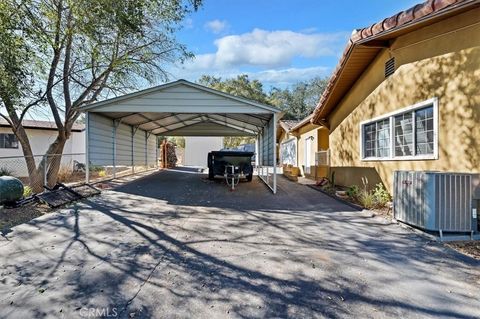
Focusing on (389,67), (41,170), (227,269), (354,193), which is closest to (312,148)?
(354,193)

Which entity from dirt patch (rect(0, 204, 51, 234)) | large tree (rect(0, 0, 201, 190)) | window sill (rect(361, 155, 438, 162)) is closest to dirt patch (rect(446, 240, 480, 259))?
window sill (rect(361, 155, 438, 162))

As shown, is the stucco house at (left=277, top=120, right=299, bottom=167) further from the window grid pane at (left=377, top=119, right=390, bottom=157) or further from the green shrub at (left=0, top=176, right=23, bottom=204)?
the green shrub at (left=0, top=176, right=23, bottom=204)

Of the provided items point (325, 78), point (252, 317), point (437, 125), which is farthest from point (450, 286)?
point (325, 78)

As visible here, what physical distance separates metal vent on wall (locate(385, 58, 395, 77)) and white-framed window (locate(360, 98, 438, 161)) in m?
1.13

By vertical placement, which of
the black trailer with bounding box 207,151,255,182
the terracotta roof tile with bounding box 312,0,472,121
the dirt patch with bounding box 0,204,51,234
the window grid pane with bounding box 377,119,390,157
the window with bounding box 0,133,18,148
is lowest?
the dirt patch with bounding box 0,204,51,234

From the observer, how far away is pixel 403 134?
8.41 m

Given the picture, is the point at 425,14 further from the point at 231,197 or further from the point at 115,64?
the point at 115,64

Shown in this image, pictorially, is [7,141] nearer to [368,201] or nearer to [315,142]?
[315,142]

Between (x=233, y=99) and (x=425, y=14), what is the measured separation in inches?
236

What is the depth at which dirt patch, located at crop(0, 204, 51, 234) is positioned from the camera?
21.4 feet

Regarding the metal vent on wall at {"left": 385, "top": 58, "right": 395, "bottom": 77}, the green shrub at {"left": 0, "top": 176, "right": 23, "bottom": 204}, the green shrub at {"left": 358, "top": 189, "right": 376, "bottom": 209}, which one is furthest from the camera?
the metal vent on wall at {"left": 385, "top": 58, "right": 395, "bottom": 77}

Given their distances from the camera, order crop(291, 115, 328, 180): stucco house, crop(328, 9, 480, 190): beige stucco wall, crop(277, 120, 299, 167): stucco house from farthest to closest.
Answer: crop(277, 120, 299, 167): stucco house, crop(291, 115, 328, 180): stucco house, crop(328, 9, 480, 190): beige stucco wall

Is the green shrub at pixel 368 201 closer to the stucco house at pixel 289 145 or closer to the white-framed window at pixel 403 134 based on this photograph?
the white-framed window at pixel 403 134

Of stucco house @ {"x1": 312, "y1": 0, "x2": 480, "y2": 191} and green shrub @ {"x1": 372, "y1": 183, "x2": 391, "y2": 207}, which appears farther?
green shrub @ {"x1": 372, "y1": 183, "x2": 391, "y2": 207}
